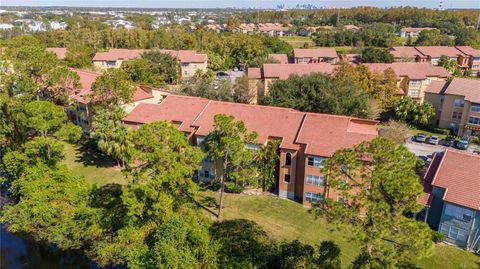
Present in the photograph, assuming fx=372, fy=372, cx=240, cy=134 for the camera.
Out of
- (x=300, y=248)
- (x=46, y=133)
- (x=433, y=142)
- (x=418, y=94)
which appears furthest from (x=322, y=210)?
(x=418, y=94)

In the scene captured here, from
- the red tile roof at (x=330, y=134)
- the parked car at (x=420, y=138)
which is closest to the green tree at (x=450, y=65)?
the parked car at (x=420, y=138)

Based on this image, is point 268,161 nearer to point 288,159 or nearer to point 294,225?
point 288,159

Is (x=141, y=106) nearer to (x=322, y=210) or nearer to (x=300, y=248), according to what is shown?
(x=300, y=248)

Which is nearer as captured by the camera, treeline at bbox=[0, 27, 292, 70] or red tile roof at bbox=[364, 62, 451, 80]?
red tile roof at bbox=[364, 62, 451, 80]

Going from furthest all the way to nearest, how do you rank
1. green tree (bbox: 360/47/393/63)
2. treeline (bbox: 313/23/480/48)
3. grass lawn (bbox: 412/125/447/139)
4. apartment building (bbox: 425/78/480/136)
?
treeline (bbox: 313/23/480/48) < green tree (bbox: 360/47/393/63) < grass lawn (bbox: 412/125/447/139) < apartment building (bbox: 425/78/480/136)

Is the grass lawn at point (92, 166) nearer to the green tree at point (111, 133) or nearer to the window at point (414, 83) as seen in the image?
the green tree at point (111, 133)

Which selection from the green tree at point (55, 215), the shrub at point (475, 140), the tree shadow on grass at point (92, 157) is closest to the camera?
the green tree at point (55, 215)

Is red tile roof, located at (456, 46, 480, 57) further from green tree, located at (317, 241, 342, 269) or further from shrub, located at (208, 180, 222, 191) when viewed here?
green tree, located at (317, 241, 342, 269)

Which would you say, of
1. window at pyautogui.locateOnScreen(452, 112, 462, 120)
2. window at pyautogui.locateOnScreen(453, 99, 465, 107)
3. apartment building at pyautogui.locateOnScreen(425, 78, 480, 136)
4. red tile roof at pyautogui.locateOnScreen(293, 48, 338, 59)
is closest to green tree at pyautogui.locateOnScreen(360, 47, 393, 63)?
red tile roof at pyautogui.locateOnScreen(293, 48, 338, 59)
